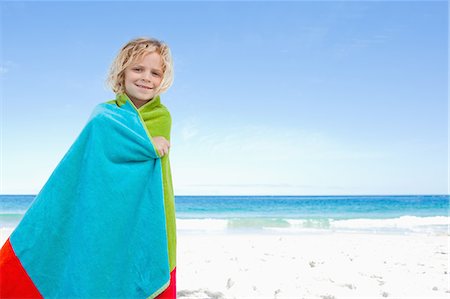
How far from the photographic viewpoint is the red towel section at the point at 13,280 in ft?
7.02

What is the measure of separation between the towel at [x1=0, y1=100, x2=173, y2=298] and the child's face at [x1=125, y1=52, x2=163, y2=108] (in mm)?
145

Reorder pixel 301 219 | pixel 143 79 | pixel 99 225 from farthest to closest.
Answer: pixel 301 219
pixel 143 79
pixel 99 225

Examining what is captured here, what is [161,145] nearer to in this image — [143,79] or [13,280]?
[143,79]

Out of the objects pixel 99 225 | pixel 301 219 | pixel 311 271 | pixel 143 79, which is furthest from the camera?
pixel 301 219

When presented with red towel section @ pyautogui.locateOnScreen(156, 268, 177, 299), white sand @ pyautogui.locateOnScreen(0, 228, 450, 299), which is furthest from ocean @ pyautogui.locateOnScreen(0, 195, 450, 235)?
red towel section @ pyautogui.locateOnScreen(156, 268, 177, 299)

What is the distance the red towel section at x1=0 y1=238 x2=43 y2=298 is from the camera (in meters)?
2.14

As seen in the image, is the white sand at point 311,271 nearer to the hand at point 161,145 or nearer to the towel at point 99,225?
the towel at point 99,225

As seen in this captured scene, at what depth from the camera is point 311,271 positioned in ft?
15.6

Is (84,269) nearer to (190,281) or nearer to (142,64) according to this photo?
(142,64)

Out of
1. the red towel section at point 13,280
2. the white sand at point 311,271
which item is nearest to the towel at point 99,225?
the red towel section at point 13,280

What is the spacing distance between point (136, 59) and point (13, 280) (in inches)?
50.6

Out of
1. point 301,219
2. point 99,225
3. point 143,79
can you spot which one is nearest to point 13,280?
point 99,225

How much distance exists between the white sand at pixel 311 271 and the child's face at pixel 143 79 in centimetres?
216

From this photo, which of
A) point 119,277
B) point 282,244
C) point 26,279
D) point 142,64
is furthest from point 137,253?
point 282,244
